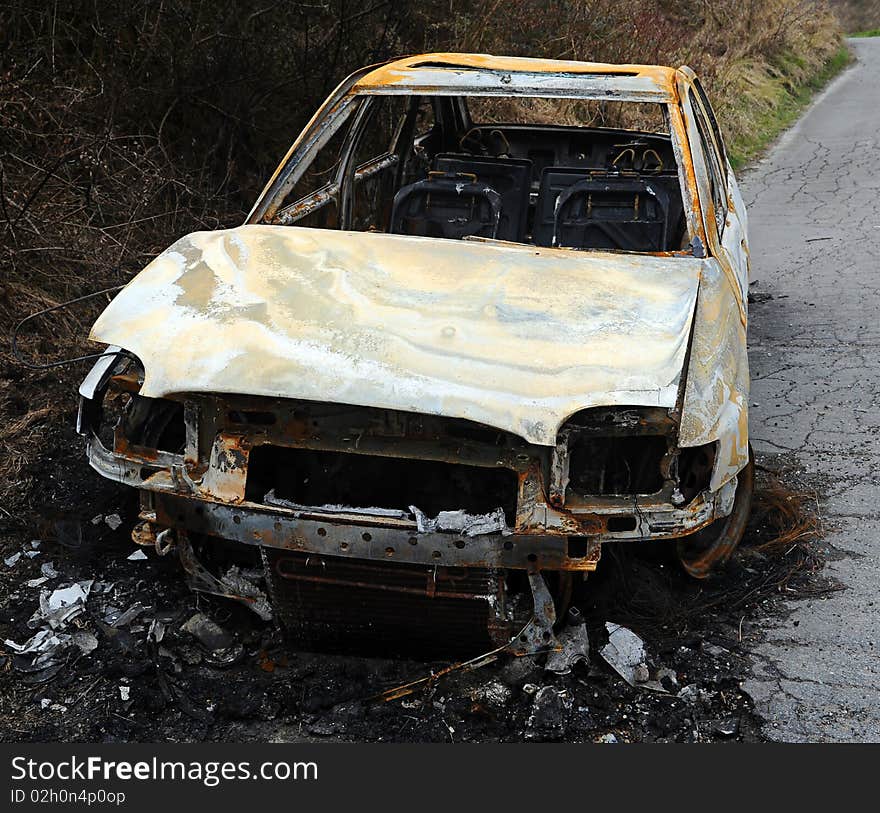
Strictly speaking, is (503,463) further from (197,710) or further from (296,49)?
(296,49)

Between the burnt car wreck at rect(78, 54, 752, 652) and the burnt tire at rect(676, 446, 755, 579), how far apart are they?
10mm

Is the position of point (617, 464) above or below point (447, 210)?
below

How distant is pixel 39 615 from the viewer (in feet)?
12.3

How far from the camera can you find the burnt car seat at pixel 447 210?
4.72m

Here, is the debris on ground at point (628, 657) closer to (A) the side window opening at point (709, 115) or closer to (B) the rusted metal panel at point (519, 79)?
(B) the rusted metal panel at point (519, 79)

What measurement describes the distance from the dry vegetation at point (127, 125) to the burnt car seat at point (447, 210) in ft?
6.10

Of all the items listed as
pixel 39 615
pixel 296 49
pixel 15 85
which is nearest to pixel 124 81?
pixel 15 85

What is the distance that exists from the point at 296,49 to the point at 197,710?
5.23 m

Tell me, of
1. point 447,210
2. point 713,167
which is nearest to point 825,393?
point 713,167

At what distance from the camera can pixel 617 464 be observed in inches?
137

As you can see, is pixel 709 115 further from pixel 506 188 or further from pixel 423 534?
pixel 423 534

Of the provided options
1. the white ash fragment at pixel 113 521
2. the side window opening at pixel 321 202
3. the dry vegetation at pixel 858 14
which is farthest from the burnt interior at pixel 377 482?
the dry vegetation at pixel 858 14

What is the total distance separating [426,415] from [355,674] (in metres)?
0.96

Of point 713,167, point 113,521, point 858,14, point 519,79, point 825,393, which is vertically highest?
point 519,79
